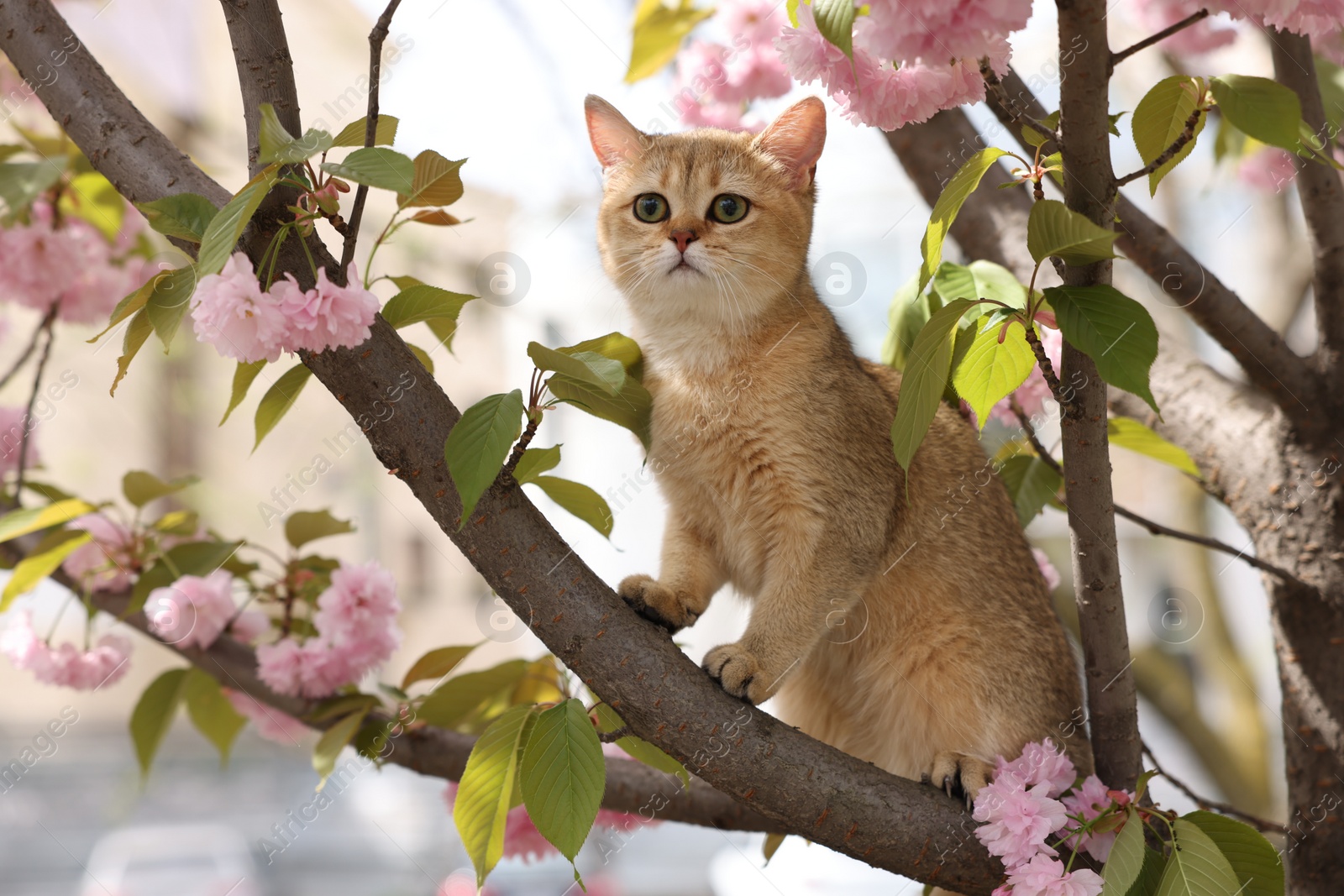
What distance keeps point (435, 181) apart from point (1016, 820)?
3.20ft

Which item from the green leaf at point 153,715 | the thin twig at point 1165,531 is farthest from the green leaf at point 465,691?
the thin twig at point 1165,531

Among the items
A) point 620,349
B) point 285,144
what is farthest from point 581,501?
point 285,144

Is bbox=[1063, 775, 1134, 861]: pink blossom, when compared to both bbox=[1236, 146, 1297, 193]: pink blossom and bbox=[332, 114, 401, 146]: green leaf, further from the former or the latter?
bbox=[1236, 146, 1297, 193]: pink blossom

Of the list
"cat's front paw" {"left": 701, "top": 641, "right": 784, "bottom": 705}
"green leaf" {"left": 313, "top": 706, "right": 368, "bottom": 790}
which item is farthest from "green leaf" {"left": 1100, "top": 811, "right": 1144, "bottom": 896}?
"green leaf" {"left": 313, "top": 706, "right": 368, "bottom": 790}

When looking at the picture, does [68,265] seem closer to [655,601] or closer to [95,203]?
[95,203]

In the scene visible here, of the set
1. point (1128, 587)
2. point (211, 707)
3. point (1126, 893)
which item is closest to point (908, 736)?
point (1126, 893)

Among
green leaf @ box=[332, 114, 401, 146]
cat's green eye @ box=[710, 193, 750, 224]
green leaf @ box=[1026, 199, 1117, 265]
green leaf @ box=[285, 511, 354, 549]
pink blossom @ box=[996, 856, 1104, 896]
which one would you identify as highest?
cat's green eye @ box=[710, 193, 750, 224]

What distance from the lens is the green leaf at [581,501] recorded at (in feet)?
4.28

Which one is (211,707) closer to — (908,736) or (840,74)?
(908,736)

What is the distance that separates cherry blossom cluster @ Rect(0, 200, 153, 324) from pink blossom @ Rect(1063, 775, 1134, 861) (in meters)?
2.02

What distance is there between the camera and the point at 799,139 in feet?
5.76

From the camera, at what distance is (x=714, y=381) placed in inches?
63.9

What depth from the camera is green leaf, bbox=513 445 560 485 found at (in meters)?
1.20

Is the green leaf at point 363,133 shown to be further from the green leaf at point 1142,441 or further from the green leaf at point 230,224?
the green leaf at point 1142,441
